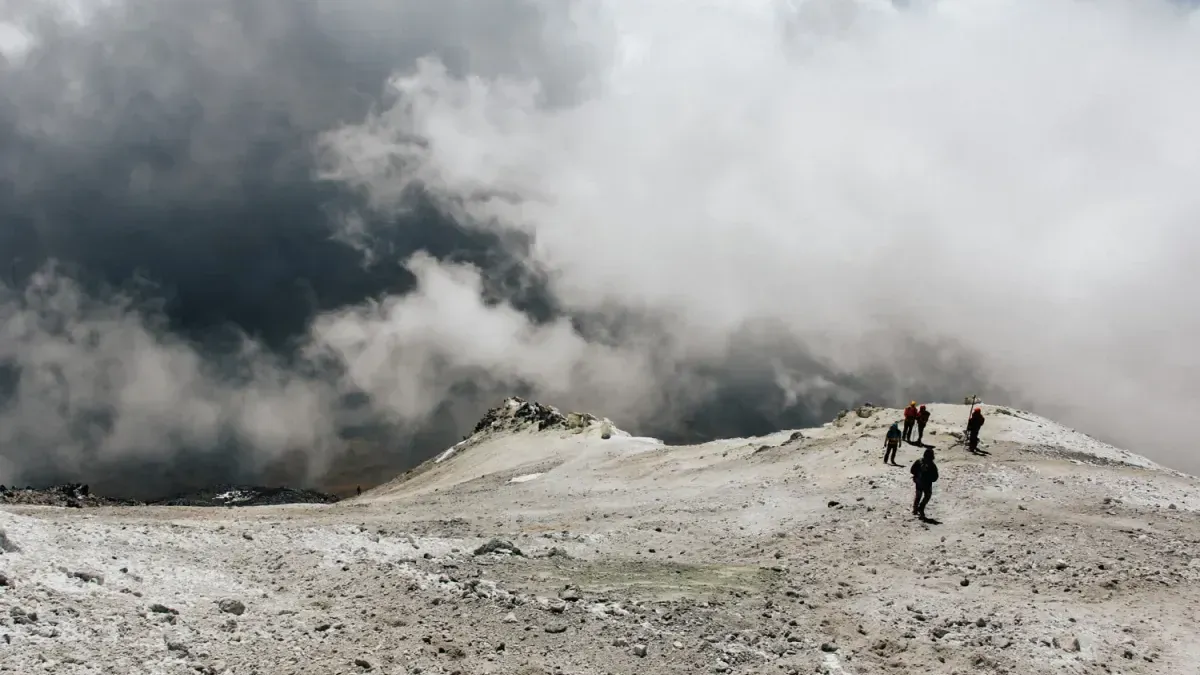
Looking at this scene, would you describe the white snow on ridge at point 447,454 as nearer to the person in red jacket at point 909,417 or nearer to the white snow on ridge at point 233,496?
the white snow on ridge at point 233,496

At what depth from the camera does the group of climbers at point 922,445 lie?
Answer: 83.6 feet

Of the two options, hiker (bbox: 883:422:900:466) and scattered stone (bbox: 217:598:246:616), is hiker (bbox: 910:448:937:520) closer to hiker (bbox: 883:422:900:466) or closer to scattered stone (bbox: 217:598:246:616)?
hiker (bbox: 883:422:900:466)

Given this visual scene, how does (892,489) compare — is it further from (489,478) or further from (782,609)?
(489,478)

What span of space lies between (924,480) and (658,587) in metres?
11.5

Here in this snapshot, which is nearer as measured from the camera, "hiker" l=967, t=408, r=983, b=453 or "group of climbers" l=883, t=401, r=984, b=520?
"group of climbers" l=883, t=401, r=984, b=520

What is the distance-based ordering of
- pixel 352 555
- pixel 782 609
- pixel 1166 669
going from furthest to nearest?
pixel 352 555, pixel 782 609, pixel 1166 669

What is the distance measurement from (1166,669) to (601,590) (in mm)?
10938

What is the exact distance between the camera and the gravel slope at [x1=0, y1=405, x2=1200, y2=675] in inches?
571

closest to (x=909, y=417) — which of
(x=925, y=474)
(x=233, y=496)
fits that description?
(x=925, y=474)

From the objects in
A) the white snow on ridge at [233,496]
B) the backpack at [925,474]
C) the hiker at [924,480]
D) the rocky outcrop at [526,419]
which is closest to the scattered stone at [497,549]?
the hiker at [924,480]

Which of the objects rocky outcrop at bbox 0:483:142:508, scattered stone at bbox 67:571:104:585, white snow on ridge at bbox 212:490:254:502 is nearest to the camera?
scattered stone at bbox 67:571:104:585

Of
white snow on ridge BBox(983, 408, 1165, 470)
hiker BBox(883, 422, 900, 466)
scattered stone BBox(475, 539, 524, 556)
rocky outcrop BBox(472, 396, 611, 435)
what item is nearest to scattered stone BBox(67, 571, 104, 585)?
scattered stone BBox(475, 539, 524, 556)

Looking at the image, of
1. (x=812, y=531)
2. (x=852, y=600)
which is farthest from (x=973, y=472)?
(x=852, y=600)

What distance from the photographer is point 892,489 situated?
1170 inches
